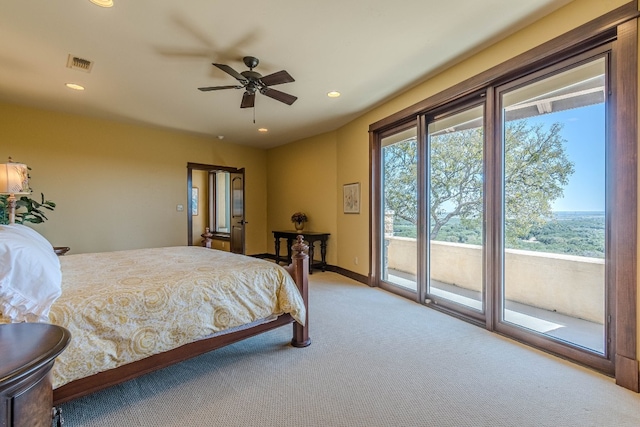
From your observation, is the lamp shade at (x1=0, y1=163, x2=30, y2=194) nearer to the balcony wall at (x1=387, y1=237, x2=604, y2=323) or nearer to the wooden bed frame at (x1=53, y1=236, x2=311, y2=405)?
the wooden bed frame at (x1=53, y1=236, x2=311, y2=405)

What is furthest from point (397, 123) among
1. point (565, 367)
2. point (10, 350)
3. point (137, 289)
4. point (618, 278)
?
point (10, 350)

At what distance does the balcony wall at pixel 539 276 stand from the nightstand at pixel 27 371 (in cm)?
310

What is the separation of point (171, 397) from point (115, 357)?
0.46 m

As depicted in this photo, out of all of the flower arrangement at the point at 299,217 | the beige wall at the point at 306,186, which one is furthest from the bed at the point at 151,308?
the flower arrangement at the point at 299,217

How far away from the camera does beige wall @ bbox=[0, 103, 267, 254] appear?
4.29 m

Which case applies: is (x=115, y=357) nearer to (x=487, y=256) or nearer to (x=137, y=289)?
(x=137, y=289)

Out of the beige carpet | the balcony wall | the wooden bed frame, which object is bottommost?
the beige carpet

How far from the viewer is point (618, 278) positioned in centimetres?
194

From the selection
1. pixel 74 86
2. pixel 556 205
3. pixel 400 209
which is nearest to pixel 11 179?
pixel 74 86

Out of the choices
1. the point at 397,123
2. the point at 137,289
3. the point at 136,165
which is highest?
the point at 397,123

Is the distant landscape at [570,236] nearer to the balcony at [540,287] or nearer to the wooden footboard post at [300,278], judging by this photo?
the balcony at [540,287]

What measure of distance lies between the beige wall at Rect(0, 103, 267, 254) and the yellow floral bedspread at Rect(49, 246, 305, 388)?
102 inches

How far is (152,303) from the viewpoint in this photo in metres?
1.72

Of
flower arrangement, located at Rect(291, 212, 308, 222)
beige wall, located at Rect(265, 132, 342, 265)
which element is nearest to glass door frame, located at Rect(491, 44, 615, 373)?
beige wall, located at Rect(265, 132, 342, 265)
